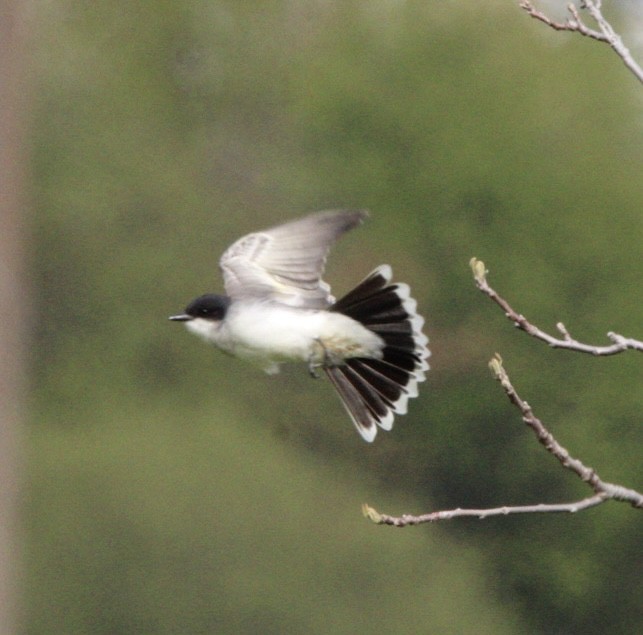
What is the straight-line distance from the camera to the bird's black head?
4.34 meters

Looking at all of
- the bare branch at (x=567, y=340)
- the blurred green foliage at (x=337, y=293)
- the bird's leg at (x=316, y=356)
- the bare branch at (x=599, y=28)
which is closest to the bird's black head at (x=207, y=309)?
the bird's leg at (x=316, y=356)

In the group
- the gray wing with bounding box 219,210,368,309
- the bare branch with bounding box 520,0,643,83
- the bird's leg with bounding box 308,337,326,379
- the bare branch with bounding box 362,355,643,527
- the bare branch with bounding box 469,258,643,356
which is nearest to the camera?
the bare branch with bounding box 362,355,643,527

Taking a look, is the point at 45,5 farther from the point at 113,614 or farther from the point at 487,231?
the point at 113,614

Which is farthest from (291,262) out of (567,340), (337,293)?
(337,293)

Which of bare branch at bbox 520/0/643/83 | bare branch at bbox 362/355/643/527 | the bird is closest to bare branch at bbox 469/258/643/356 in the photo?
bare branch at bbox 362/355/643/527

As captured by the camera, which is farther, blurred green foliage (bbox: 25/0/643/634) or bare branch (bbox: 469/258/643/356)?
blurred green foliage (bbox: 25/0/643/634)

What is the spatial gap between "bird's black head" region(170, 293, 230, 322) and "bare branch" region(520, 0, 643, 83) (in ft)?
3.32

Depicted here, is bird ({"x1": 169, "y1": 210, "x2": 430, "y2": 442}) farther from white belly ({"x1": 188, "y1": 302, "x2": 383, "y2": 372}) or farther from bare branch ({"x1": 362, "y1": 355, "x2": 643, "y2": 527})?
bare branch ({"x1": 362, "y1": 355, "x2": 643, "y2": 527})

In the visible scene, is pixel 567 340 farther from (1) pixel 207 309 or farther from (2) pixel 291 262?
(2) pixel 291 262

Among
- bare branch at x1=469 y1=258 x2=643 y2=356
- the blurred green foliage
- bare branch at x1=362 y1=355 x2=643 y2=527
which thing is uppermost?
bare branch at x1=469 y1=258 x2=643 y2=356

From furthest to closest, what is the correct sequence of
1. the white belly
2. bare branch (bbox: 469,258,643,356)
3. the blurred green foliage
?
the blurred green foliage, the white belly, bare branch (bbox: 469,258,643,356)

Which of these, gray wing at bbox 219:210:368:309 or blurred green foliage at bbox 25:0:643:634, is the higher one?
gray wing at bbox 219:210:368:309

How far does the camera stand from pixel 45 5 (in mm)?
23281

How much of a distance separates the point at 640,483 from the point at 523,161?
715 centimetres
